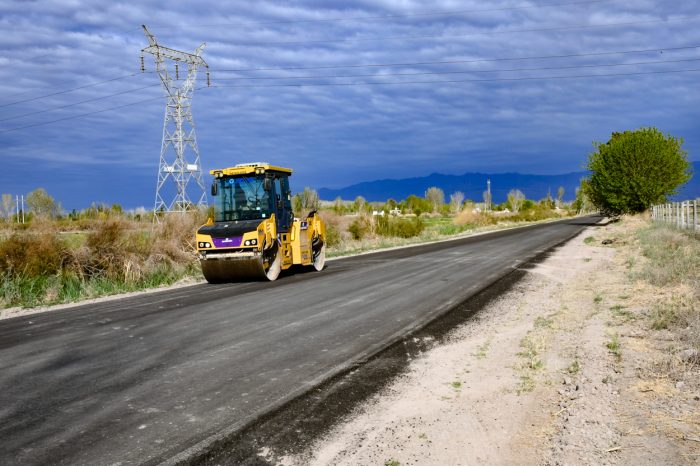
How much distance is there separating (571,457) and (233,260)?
1157 centimetres

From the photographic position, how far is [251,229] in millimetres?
14250

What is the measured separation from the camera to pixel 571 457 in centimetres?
409

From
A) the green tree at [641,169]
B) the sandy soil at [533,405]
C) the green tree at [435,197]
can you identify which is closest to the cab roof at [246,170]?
the sandy soil at [533,405]

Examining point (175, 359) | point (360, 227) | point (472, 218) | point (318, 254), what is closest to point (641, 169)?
point (472, 218)

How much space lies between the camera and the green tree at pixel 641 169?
44.8 m

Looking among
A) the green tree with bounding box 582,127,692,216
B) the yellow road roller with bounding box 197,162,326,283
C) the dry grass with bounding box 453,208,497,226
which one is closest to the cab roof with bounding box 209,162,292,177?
the yellow road roller with bounding box 197,162,326,283

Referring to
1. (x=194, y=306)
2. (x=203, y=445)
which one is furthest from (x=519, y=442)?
(x=194, y=306)

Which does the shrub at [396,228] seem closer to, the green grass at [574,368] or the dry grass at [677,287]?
the dry grass at [677,287]

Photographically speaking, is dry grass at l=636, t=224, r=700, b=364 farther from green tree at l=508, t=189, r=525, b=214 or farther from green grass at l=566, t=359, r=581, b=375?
green tree at l=508, t=189, r=525, b=214

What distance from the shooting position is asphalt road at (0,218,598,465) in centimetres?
469

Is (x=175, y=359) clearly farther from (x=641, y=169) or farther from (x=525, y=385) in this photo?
(x=641, y=169)

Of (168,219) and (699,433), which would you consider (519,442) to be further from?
(168,219)

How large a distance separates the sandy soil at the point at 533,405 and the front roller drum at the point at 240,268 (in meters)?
7.31

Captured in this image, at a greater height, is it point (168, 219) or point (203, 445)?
point (168, 219)
